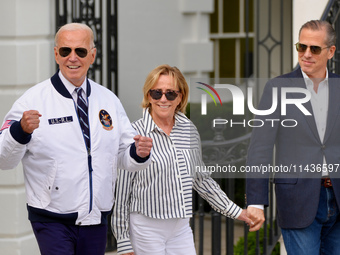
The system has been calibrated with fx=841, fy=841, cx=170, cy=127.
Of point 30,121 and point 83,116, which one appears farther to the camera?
point 83,116

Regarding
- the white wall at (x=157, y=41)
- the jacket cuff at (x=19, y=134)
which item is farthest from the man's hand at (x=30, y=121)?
the white wall at (x=157, y=41)

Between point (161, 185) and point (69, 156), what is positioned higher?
point (69, 156)

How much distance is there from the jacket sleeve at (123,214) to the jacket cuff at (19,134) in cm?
77

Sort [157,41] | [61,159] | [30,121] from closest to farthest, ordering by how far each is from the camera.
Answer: [30,121], [61,159], [157,41]

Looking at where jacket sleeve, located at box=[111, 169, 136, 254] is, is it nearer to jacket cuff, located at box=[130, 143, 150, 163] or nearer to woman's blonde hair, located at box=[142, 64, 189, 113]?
jacket cuff, located at box=[130, 143, 150, 163]

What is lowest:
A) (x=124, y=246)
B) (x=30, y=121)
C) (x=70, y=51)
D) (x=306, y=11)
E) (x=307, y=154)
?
(x=124, y=246)

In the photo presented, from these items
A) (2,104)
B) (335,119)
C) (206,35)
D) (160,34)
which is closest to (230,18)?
(206,35)

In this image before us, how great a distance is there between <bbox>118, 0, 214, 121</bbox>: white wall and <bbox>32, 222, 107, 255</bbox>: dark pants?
229 inches

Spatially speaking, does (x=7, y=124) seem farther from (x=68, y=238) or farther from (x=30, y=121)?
(x=68, y=238)

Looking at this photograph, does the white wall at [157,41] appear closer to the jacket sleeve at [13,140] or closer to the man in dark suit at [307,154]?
the man in dark suit at [307,154]

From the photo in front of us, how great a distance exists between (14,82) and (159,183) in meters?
2.59

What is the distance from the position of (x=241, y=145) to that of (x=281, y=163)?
6.72ft

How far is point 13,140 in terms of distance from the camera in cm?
420

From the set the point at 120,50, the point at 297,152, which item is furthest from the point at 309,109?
the point at 120,50
